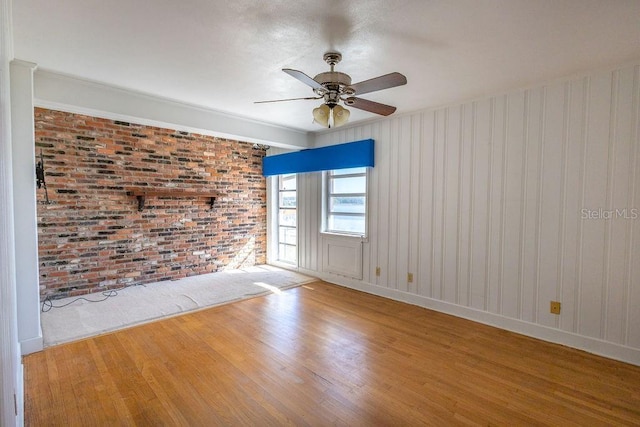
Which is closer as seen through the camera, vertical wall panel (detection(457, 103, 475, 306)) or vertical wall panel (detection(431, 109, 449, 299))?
vertical wall panel (detection(457, 103, 475, 306))

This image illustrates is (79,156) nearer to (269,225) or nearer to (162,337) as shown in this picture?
(162,337)

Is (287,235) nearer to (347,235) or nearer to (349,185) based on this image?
(347,235)

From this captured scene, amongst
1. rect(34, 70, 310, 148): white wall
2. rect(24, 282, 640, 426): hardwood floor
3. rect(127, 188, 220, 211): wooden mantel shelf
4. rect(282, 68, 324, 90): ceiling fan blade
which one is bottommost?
rect(24, 282, 640, 426): hardwood floor

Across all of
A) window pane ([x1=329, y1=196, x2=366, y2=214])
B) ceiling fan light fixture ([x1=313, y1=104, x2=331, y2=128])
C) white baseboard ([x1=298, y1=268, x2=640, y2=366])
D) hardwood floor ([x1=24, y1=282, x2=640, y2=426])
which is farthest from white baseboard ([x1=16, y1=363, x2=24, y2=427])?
window pane ([x1=329, y1=196, x2=366, y2=214])

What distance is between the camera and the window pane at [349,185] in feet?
15.4

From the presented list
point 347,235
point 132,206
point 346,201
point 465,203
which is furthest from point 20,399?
point 465,203

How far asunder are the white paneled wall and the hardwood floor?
1.28 ft

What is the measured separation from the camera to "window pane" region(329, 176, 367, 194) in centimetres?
469

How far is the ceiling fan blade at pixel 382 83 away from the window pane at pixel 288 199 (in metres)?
3.71

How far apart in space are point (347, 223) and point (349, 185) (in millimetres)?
597

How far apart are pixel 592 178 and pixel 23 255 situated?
4923 mm

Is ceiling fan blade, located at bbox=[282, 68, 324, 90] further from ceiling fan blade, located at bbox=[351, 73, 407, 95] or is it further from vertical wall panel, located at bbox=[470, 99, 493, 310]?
vertical wall panel, located at bbox=[470, 99, 493, 310]

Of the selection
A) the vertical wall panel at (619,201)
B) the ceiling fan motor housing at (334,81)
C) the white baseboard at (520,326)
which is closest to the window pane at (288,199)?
the white baseboard at (520,326)

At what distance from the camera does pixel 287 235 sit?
6129mm
